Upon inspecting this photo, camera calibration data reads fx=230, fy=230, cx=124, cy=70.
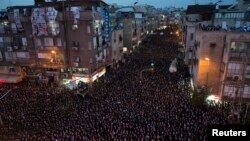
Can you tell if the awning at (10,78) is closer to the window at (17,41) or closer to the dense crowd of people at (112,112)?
the dense crowd of people at (112,112)

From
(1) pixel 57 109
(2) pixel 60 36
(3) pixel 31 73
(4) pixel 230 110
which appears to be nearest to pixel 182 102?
(4) pixel 230 110

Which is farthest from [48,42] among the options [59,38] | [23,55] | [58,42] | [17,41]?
[17,41]

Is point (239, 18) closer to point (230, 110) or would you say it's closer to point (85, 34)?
point (230, 110)

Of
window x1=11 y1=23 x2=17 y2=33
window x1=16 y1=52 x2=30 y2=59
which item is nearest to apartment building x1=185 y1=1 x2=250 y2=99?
window x1=16 y1=52 x2=30 y2=59

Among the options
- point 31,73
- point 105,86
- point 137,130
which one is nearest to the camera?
point 137,130

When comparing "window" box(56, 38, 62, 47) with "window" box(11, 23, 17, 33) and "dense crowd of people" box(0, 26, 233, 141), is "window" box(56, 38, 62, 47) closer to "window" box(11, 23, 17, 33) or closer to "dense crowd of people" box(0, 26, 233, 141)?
"dense crowd of people" box(0, 26, 233, 141)

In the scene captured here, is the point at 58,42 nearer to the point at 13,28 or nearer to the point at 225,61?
the point at 13,28

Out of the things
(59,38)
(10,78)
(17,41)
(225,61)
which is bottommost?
(10,78)

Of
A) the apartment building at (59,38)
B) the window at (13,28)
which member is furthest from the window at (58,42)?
the window at (13,28)
